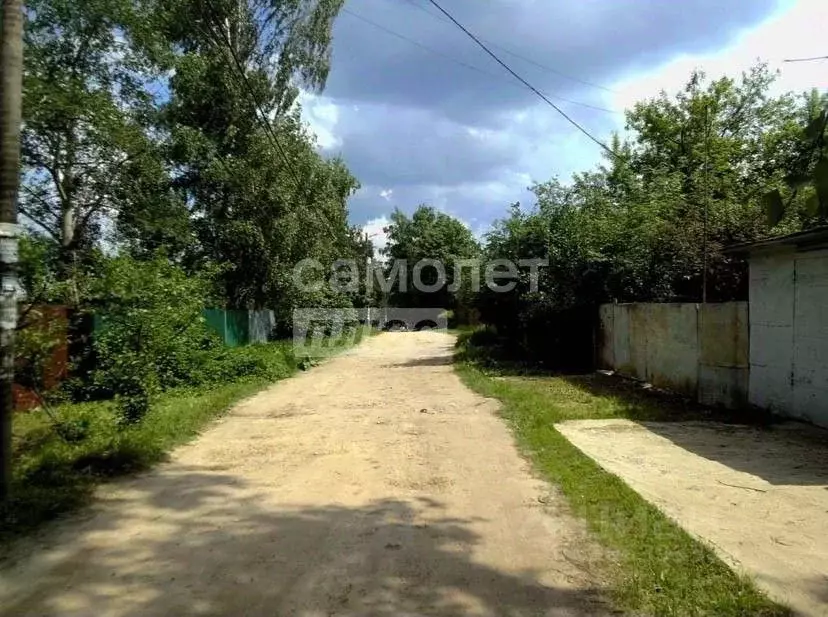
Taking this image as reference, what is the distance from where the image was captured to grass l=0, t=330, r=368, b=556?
523cm

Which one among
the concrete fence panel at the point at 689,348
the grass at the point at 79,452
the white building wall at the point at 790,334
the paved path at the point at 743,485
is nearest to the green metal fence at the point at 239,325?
the grass at the point at 79,452

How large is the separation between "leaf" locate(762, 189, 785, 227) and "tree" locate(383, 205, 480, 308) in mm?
52391

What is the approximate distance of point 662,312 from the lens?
12.9m

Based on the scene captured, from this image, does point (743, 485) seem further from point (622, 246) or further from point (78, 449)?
point (622, 246)

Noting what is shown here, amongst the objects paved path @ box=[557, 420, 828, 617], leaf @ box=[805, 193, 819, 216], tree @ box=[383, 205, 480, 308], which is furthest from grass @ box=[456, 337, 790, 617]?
tree @ box=[383, 205, 480, 308]

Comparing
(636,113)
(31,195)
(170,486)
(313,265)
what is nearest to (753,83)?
(636,113)

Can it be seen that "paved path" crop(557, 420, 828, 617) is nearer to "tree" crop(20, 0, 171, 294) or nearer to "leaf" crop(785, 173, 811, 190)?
"leaf" crop(785, 173, 811, 190)

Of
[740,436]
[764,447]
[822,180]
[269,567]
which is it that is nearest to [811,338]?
[740,436]

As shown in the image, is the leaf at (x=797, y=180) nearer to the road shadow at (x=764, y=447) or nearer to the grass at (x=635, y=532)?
the grass at (x=635, y=532)

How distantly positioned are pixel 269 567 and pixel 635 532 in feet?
8.53

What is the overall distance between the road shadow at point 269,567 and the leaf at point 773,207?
2.52 metres

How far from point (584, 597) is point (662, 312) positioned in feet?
33.0

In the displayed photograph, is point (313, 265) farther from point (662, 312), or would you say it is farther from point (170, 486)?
point (170, 486)

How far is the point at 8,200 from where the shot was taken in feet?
17.3
